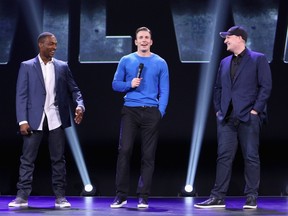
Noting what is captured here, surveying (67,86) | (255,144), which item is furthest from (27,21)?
(255,144)

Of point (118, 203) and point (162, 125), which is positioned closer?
point (118, 203)

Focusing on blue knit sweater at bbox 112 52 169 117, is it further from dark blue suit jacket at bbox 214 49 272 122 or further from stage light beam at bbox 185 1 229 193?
stage light beam at bbox 185 1 229 193

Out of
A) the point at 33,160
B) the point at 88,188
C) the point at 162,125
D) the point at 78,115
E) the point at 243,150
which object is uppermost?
the point at 78,115

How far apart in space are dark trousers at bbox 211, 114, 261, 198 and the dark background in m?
1.31

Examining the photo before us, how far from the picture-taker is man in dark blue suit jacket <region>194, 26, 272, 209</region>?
15.9 feet

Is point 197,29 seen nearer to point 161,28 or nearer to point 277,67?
point 161,28

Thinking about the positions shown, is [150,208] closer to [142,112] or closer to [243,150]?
[142,112]

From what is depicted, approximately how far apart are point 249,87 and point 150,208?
4.11 feet

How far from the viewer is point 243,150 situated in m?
4.93

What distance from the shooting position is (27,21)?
20.7ft

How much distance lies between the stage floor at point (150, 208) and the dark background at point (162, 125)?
0.66 meters

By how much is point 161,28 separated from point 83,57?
2.84ft

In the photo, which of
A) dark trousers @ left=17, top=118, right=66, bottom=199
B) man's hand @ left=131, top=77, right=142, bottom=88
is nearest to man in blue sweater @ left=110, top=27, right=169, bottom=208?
man's hand @ left=131, top=77, right=142, bottom=88

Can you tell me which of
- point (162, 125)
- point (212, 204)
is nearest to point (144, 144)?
→ point (212, 204)
